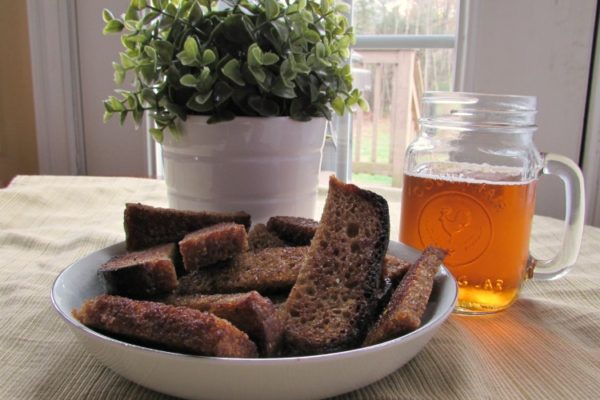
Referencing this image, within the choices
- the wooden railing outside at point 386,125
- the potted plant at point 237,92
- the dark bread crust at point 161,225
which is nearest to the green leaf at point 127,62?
the potted plant at point 237,92

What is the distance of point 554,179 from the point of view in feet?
4.39

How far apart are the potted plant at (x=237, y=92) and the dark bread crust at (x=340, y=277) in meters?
0.18

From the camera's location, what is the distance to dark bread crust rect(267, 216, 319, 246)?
22.9 inches

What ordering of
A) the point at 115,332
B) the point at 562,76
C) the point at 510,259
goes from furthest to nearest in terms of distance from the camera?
1. the point at 562,76
2. the point at 510,259
3. the point at 115,332

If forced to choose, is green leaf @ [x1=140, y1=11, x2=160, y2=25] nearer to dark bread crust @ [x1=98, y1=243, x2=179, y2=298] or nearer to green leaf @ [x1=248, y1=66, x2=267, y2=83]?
green leaf @ [x1=248, y1=66, x2=267, y2=83]

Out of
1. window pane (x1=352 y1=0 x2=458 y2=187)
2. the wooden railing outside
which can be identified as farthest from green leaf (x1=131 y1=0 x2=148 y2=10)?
the wooden railing outside

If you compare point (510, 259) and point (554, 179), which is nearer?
point (510, 259)

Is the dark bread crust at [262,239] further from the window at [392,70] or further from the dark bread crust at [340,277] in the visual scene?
the window at [392,70]

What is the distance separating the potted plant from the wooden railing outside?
104 centimetres

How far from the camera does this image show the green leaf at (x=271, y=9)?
651 mm

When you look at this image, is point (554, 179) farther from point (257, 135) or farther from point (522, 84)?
point (257, 135)

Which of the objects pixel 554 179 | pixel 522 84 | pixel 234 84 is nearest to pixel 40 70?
pixel 234 84

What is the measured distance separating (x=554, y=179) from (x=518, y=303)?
82 centimetres

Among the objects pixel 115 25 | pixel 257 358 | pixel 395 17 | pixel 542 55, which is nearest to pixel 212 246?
pixel 257 358
